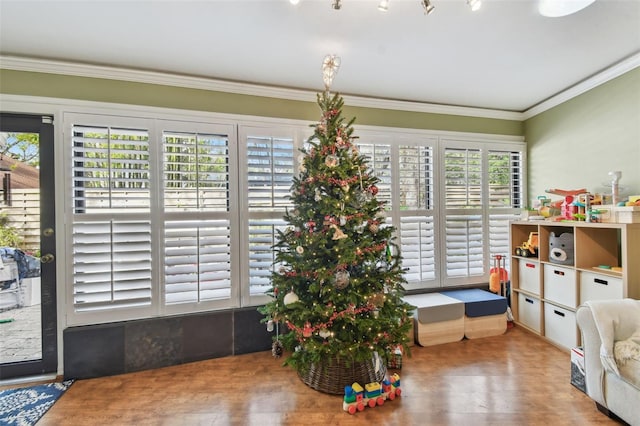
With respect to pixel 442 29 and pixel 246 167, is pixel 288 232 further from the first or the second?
pixel 442 29

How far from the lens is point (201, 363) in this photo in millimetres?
2449

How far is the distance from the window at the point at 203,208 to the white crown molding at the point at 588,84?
36.8 inches

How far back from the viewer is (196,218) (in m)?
2.50

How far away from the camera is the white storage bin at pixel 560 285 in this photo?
8.05ft

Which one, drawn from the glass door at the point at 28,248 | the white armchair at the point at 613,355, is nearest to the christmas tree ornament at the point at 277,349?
the glass door at the point at 28,248

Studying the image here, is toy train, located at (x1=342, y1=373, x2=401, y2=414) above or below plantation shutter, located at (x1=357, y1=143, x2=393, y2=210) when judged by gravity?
below

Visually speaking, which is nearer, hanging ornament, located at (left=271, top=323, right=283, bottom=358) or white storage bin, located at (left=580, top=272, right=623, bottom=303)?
white storage bin, located at (left=580, top=272, right=623, bottom=303)

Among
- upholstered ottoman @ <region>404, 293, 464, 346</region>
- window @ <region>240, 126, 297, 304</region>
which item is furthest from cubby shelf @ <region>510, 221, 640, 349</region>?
window @ <region>240, 126, 297, 304</region>

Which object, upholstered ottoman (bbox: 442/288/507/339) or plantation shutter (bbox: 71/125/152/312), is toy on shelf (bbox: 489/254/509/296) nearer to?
upholstered ottoman (bbox: 442/288/507/339)

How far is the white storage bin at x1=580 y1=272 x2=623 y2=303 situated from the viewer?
2.14 m

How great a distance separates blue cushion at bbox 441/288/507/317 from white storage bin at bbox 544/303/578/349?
0.34 m

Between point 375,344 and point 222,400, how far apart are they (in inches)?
43.1

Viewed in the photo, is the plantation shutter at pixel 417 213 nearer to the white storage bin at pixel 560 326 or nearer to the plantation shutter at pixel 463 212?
the plantation shutter at pixel 463 212

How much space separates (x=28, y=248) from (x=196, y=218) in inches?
48.9
